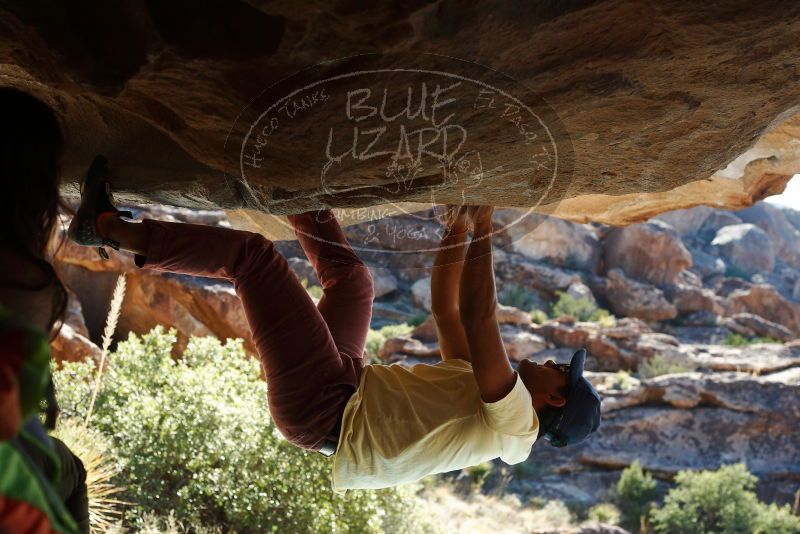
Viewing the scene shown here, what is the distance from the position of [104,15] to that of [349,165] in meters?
0.74

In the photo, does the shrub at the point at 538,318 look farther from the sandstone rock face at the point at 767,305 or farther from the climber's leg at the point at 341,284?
the climber's leg at the point at 341,284

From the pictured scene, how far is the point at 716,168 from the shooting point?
98.7 inches

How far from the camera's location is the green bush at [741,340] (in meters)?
17.2

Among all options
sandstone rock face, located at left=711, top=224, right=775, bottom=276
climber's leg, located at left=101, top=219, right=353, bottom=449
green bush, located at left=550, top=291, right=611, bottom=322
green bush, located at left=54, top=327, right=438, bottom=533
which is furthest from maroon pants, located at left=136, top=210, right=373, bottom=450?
sandstone rock face, located at left=711, top=224, right=775, bottom=276

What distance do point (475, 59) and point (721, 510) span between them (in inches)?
467

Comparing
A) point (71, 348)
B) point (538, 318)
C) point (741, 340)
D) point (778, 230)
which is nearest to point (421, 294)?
point (538, 318)

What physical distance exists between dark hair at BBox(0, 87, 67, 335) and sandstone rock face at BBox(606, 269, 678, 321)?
64.4 feet

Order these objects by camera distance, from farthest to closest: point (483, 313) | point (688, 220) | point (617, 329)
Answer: point (688, 220) → point (617, 329) → point (483, 313)

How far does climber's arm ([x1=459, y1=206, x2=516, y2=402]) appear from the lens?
7.63 ft

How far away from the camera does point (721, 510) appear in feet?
36.9

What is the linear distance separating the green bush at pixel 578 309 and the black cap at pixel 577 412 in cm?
1600

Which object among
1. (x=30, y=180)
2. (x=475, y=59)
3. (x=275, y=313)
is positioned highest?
(x=475, y=59)

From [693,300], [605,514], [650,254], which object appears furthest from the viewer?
[650,254]

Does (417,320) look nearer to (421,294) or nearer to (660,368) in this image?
(421,294)
